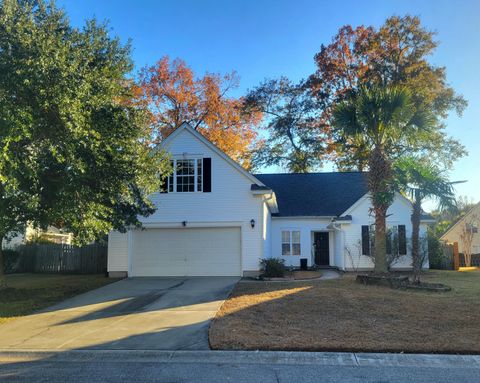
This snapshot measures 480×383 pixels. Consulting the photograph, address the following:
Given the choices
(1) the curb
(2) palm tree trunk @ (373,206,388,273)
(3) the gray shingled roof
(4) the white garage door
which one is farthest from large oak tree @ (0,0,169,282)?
(3) the gray shingled roof

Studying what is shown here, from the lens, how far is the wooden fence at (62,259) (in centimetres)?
2280

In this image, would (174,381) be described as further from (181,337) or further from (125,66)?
(125,66)

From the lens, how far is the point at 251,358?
22.2 ft

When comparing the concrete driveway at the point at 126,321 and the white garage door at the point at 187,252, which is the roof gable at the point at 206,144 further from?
the concrete driveway at the point at 126,321

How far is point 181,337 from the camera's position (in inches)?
318

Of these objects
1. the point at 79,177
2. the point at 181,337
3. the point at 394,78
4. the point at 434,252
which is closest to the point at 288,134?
the point at 394,78

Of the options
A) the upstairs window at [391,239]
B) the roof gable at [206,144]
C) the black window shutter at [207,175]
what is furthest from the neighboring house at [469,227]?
the black window shutter at [207,175]

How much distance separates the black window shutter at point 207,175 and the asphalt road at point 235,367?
1146 centimetres

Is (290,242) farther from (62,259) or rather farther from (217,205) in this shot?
(62,259)

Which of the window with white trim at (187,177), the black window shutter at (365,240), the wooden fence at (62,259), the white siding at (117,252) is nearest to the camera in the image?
the white siding at (117,252)

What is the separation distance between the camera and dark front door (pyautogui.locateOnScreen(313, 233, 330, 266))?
22.9 meters

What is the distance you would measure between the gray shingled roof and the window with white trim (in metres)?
5.83

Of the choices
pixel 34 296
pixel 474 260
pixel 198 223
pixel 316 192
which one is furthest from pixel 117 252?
pixel 474 260

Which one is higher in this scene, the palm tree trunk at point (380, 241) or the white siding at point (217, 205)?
the white siding at point (217, 205)
